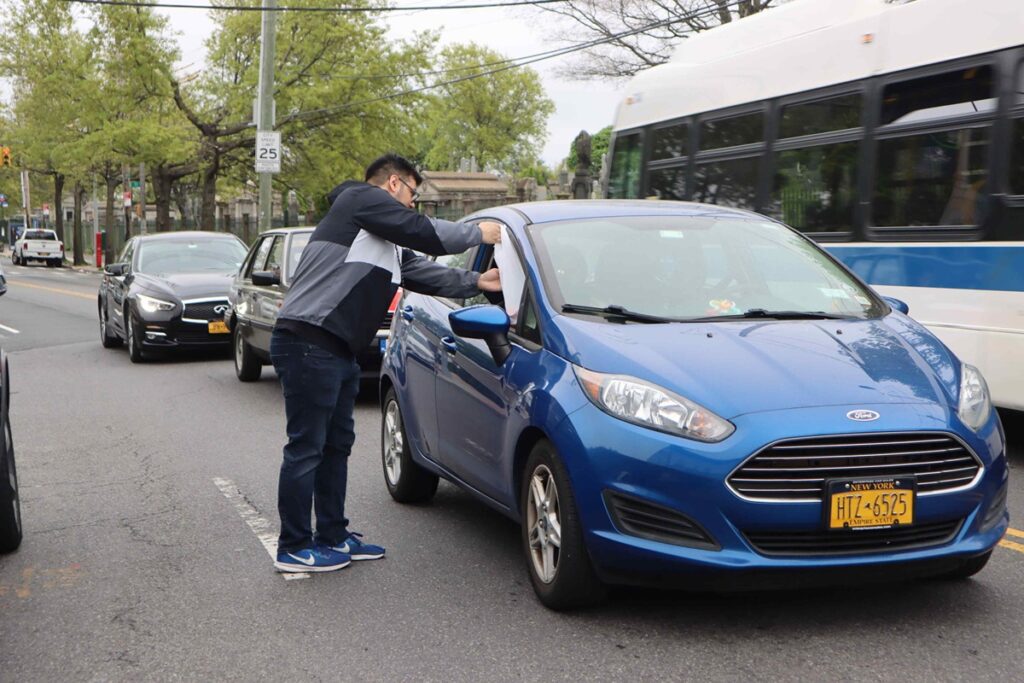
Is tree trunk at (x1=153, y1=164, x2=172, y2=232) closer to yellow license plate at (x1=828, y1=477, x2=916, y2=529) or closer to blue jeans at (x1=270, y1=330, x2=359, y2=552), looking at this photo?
blue jeans at (x1=270, y1=330, x2=359, y2=552)

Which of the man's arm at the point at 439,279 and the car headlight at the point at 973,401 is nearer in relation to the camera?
the car headlight at the point at 973,401

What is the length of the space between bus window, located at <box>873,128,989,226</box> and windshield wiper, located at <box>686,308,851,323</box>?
10.8 feet

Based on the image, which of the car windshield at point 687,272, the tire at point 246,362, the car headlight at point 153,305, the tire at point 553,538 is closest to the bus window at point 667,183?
the tire at point 246,362

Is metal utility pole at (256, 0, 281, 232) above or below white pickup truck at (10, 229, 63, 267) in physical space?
above

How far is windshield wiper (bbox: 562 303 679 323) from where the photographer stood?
196 inches

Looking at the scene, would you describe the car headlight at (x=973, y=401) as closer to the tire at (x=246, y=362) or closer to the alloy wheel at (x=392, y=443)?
the alloy wheel at (x=392, y=443)

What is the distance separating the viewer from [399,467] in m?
6.77

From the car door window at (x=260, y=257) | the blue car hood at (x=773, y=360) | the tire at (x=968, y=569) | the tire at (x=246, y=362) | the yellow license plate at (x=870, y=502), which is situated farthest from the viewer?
the car door window at (x=260, y=257)

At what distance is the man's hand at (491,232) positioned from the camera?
5.59 m

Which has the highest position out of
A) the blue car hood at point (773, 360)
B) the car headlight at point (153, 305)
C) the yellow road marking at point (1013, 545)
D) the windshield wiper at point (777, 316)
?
the windshield wiper at point (777, 316)

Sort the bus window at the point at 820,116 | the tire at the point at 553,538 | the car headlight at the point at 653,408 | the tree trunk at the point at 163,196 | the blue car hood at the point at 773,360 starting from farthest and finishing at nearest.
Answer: the tree trunk at the point at 163,196
the bus window at the point at 820,116
the tire at the point at 553,538
the blue car hood at the point at 773,360
the car headlight at the point at 653,408

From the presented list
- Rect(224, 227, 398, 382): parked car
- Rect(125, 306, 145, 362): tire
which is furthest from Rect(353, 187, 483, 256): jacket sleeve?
Rect(125, 306, 145, 362): tire

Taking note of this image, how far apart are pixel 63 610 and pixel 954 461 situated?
133 inches

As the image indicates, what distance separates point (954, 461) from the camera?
171 inches
